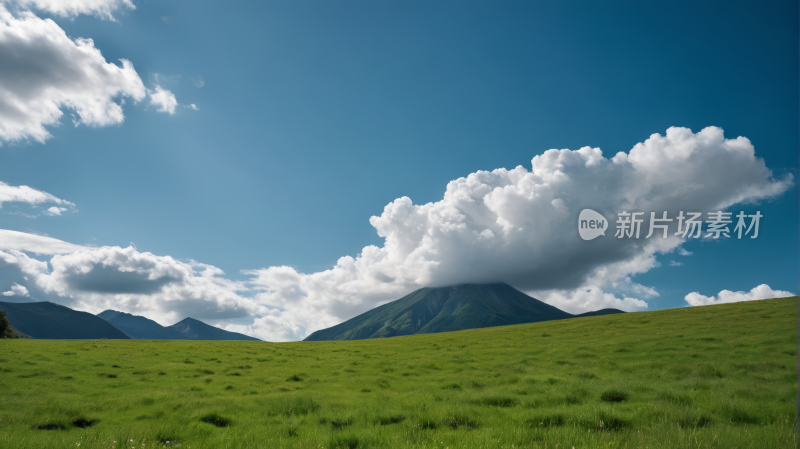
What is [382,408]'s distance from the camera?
15.1m

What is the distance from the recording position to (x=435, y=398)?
17188 mm

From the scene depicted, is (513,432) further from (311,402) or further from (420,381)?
(420,381)

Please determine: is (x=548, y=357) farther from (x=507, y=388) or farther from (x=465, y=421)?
(x=465, y=421)

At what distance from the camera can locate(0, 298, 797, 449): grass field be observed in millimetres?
9891

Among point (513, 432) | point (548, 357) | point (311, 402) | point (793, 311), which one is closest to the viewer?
point (513, 432)

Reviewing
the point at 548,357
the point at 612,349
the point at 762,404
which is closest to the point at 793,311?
the point at 612,349

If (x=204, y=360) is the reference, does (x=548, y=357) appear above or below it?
above

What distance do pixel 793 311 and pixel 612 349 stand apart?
1203 inches

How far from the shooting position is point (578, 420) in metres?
11.1

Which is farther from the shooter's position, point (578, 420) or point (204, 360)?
point (204, 360)

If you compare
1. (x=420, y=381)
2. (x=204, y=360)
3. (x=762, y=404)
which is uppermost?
(x=762, y=404)

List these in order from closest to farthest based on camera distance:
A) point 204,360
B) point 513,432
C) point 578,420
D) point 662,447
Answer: point 662,447 < point 513,432 < point 578,420 < point 204,360

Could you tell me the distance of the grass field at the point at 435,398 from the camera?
9891 millimetres

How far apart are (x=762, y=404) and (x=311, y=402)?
16.9 metres
